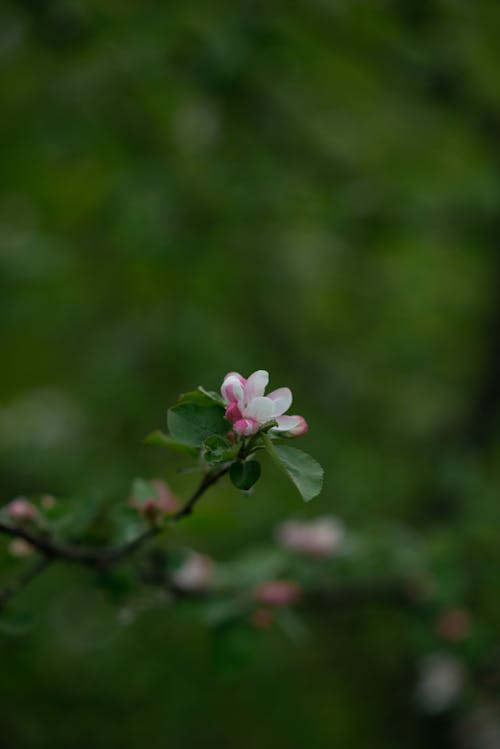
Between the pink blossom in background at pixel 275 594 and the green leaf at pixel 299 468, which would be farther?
the pink blossom in background at pixel 275 594

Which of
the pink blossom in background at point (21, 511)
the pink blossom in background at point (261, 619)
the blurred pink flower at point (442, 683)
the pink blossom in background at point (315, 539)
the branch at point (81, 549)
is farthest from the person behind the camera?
the blurred pink flower at point (442, 683)

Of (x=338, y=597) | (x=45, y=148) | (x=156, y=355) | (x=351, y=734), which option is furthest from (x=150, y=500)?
(x=351, y=734)

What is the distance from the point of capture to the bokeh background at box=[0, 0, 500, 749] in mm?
2508

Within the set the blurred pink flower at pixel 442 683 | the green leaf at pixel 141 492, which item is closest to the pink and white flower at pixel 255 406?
the green leaf at pixel 141 492

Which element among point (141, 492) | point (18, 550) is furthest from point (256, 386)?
point (18, 550)

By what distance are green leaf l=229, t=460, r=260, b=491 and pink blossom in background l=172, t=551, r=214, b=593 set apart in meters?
0.63

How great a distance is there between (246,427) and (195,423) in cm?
8

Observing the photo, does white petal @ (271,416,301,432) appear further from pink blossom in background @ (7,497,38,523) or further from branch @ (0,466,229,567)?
pink blossom in background @ (7,497,38,523)

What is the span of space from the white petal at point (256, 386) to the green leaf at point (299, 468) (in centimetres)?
6

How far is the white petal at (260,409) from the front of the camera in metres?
0.85

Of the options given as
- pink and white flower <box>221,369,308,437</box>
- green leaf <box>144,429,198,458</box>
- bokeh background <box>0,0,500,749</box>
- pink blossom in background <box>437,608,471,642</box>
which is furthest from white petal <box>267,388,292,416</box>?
pink blossom in background <box>437,608,471,642</box>

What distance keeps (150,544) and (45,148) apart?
180 cm

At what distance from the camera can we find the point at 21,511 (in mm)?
1142

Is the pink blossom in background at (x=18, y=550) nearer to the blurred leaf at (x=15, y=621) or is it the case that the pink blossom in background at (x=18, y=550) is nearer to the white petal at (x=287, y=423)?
the blurred leaf at (x=15, y=621)
